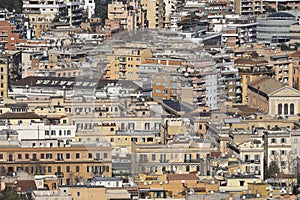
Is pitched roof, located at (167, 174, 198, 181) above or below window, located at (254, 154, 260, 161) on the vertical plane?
above

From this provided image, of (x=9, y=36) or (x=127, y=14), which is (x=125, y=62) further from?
(x=127, y=14)

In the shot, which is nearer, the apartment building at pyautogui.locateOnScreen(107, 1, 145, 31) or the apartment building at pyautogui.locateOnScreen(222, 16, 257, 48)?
the apartment building at pyautogui.locateOnScreen(222, 16, 257, 48)

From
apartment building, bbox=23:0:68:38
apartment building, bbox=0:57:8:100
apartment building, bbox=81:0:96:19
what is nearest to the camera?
apartment building, bbox=0:57:8:100

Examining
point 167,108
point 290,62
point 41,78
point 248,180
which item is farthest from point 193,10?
point 248,180

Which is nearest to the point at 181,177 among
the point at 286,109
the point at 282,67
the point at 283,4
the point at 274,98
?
the point at 286,109

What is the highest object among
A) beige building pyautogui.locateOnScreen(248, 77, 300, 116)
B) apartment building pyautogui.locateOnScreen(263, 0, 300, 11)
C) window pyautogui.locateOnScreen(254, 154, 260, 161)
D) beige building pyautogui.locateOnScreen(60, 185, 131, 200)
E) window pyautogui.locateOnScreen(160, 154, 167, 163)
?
beige building pyautogui.locateOnScreen(60, 185, 131, 200)

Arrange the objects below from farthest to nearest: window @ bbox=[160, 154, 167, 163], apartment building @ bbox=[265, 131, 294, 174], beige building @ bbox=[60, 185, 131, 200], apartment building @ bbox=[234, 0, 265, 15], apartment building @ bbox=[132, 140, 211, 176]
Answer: apartment building @ bbox=[234, 0, 265, 15] < apartment building @ bbox=[265, 131, 294, 174] < window @ bbox=[160, 154, 167, 163] < apartment building @ bbox=[132, 140, 211, 176] < beige building @ bbox=[60, 185, 131, 200]

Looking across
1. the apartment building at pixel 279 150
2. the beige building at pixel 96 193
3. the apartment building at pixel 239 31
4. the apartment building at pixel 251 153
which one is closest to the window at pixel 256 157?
the apartment building at pixel 251 153

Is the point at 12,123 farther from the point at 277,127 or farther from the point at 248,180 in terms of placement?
the point at 248,180

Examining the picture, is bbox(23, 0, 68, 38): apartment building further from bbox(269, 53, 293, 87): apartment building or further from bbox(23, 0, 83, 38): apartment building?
bbox(269, 53, 293, 87): apartment building

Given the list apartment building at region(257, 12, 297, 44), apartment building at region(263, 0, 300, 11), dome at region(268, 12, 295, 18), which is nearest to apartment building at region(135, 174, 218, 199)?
apartment building at region(257, 12, 297, 44)
